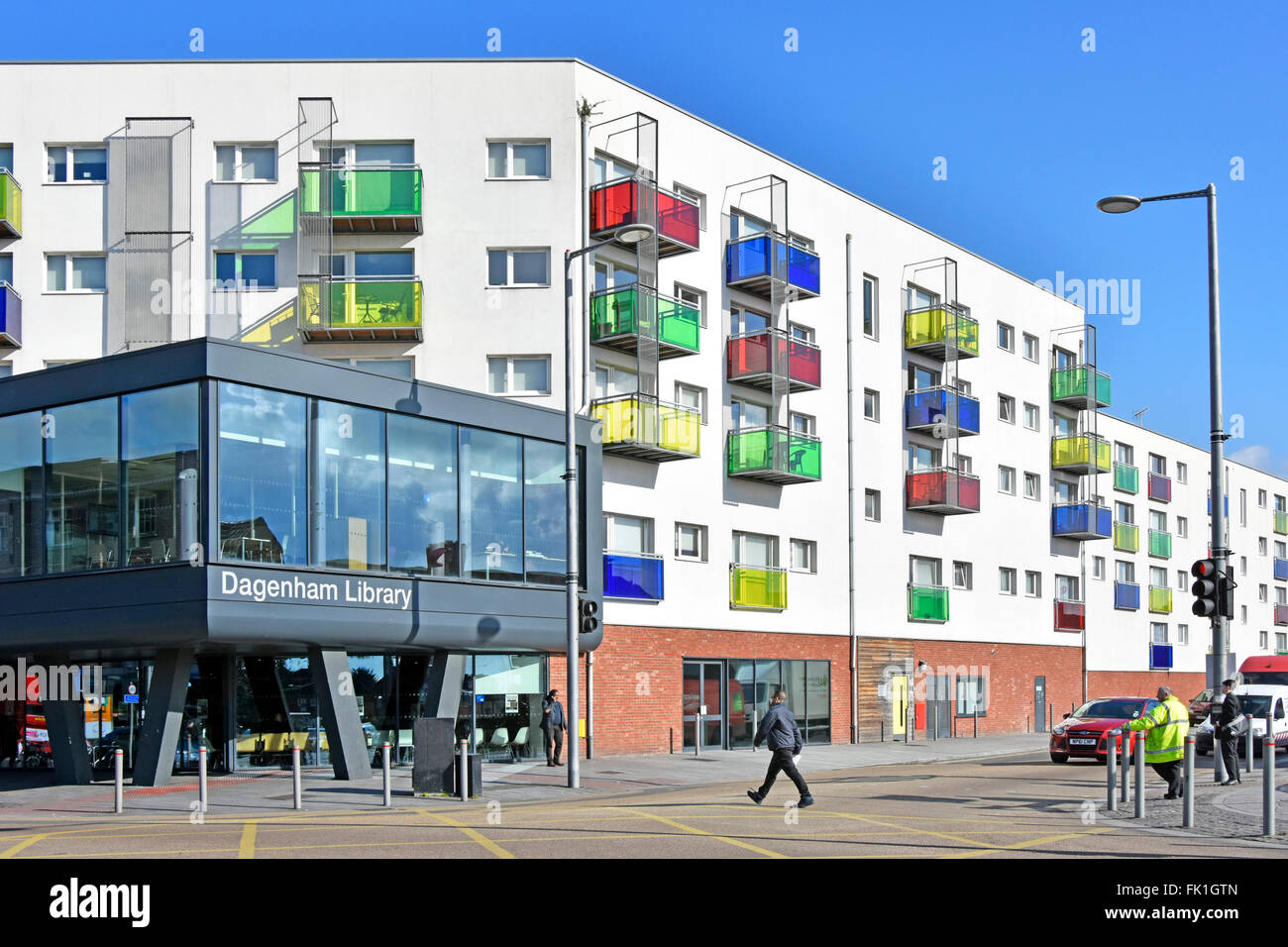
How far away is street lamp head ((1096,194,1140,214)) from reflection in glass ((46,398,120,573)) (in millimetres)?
15759

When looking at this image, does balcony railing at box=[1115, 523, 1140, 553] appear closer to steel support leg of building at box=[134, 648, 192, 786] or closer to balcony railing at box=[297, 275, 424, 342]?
balcony railing at box=[297, 275, 424, 342]

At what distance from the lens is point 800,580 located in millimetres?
39844

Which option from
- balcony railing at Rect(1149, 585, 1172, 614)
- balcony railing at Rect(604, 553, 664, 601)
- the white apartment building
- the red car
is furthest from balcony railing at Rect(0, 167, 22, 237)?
balcony railing at Rect(1149, 585, 1172, 614)

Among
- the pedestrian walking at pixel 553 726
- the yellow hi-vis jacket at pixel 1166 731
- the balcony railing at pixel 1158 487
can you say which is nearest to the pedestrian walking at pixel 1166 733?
the yellow hi-vis jacket at pixel 1166 731

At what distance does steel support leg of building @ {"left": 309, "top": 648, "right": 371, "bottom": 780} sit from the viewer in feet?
79.0

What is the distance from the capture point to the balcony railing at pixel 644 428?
32562mm

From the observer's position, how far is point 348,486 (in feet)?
78.4

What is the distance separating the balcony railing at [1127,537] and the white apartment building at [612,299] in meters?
17.1

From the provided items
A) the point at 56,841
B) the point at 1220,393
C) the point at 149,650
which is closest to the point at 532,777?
the point at 149,650

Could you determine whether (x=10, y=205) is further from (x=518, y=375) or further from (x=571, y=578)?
(x=571, y=578)

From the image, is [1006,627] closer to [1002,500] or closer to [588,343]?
[1002,500]

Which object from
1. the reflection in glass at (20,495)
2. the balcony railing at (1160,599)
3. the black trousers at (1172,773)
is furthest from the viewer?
the balcony railing at (1160,599)

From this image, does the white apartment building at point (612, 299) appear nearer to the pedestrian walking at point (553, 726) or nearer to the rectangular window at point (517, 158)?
the rectangular window at point (517, 158)

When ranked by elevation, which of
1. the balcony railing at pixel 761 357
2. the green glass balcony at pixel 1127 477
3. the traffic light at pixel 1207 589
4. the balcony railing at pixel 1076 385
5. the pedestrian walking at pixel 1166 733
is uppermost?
the balcony railing at pixel 1076 385
